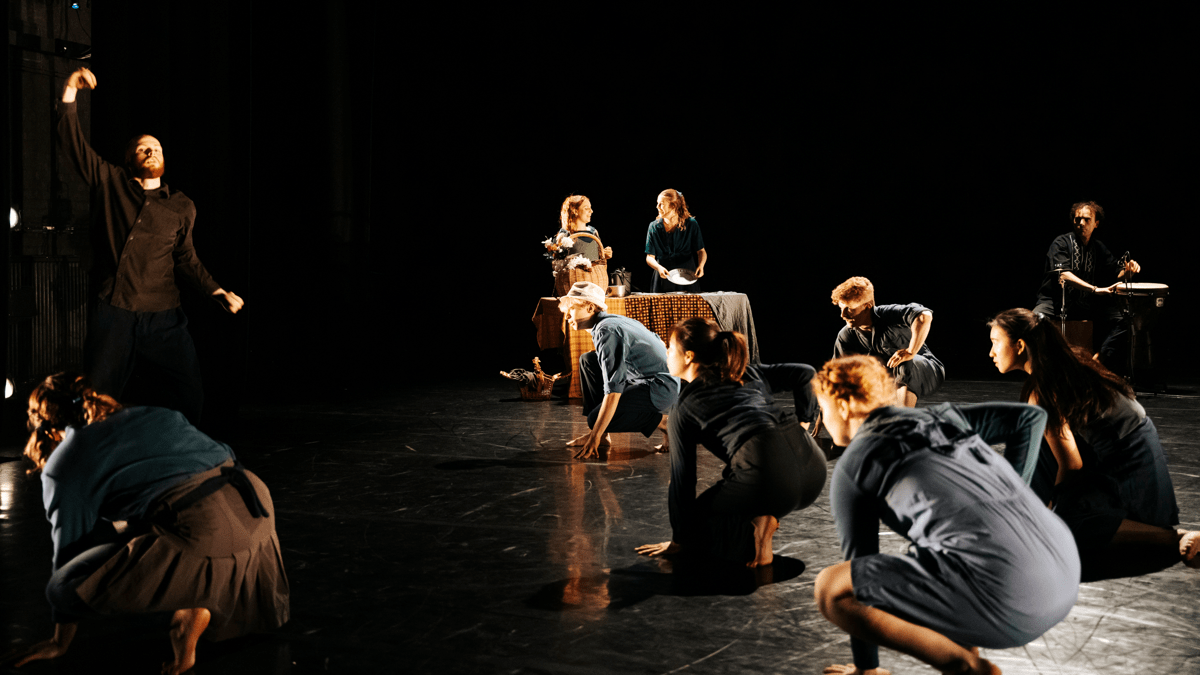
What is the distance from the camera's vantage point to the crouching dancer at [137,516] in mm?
2111

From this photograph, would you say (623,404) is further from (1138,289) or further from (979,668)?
(1138,289)

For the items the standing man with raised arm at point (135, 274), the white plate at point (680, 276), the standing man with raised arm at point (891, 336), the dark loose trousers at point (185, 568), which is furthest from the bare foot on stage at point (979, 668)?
the white plate at point (680, 276)

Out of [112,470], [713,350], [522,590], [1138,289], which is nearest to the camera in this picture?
[112,470]

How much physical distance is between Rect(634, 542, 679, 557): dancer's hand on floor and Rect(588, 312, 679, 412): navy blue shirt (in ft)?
4.07

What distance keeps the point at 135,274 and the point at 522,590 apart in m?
2.10

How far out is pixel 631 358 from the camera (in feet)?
14.9

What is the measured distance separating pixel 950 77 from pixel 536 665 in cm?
743

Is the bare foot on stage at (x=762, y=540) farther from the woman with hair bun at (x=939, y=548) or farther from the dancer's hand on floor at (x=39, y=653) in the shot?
the dancer's hand on floor at (x=39, y=653)

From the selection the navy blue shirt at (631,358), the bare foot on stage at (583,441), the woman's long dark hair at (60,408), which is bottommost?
the bare foot on stage at (583,441)

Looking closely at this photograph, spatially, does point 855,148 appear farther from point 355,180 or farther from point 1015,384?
point 355,180

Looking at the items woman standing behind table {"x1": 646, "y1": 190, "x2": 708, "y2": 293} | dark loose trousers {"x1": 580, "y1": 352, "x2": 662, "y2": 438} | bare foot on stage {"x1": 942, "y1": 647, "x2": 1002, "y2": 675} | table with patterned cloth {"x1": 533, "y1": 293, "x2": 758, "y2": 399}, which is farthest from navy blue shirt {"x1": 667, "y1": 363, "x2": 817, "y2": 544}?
woman standing behind table {"x1": 646, "y1": 190, "x2": 708, "y2": 293}

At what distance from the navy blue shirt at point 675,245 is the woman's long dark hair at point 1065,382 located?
380 centimetres

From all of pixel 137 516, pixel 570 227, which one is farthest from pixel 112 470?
pixel 570 227

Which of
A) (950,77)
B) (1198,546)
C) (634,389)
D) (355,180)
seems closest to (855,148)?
(950,77)
